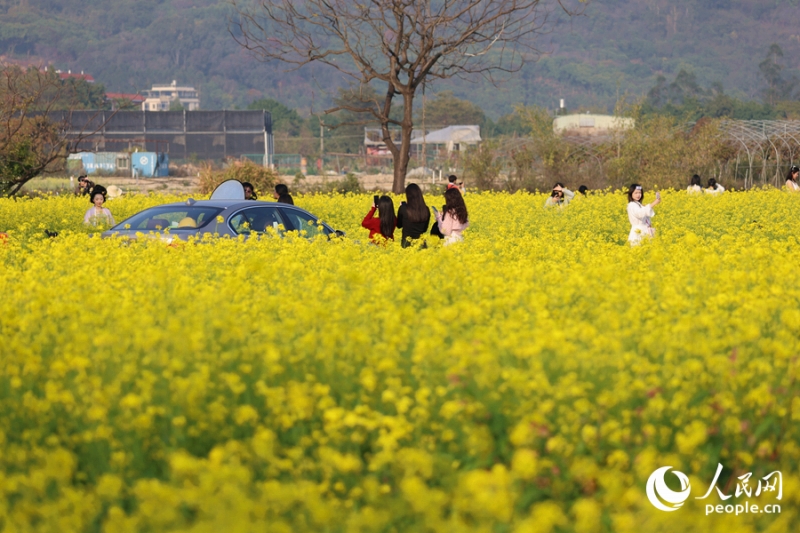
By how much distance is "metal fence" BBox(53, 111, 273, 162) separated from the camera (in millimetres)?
103812

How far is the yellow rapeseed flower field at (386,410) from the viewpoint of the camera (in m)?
4.04

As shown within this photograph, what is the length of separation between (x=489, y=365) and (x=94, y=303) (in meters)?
2.82

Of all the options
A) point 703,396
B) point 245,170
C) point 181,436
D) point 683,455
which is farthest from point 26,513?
point 245,170

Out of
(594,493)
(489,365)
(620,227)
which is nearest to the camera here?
(594,493)

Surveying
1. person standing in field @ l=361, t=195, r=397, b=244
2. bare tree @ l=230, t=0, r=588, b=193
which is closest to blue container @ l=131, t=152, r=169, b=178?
bare tree @ l=230, t=0, r=588, b=193

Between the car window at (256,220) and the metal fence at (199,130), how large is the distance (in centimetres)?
8787

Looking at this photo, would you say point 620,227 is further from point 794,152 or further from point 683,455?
point 794,152

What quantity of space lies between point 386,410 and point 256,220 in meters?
9.15

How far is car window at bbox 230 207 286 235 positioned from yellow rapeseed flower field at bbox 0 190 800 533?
6190mm

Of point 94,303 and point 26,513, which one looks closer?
point 26,513

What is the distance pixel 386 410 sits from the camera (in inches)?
215

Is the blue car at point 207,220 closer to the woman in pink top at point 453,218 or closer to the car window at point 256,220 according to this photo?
the car window at point 256,220

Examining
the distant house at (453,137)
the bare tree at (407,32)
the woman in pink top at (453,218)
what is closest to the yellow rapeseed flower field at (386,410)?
the woman in pink top at (453,218)

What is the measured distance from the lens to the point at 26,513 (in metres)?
4.05
